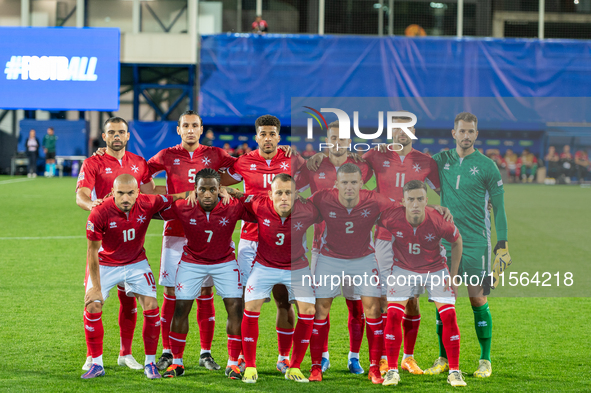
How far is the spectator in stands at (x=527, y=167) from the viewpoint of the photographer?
26062 millimetres

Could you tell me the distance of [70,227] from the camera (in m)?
12.4

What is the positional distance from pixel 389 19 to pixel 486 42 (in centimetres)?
408

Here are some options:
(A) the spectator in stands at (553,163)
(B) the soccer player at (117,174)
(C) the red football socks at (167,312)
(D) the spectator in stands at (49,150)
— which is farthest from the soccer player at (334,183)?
(A) the spectator in stands at (553,163)

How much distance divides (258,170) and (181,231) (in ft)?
2.75

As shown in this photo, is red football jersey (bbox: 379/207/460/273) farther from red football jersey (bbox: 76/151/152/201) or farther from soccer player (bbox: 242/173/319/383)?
red football jersey (bbox: 76/151/152/201)

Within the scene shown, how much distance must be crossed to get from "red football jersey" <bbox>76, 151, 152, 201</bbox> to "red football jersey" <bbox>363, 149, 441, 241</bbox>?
201 cm

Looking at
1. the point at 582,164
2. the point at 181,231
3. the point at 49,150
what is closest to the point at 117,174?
the point at 181,231

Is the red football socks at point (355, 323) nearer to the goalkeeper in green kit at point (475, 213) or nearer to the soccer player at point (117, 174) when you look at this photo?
the goalkeeper in green kit at point (475, 213)

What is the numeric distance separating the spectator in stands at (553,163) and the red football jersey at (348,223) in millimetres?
23717

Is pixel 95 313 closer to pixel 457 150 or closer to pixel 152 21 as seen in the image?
pixel 457 150

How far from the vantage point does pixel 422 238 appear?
470 cm

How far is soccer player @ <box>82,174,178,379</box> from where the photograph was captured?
4.64 metres

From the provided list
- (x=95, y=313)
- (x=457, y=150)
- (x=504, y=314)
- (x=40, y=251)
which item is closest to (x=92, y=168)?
(x=95, y=313)

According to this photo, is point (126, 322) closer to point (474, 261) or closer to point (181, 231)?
point (181, 231)
